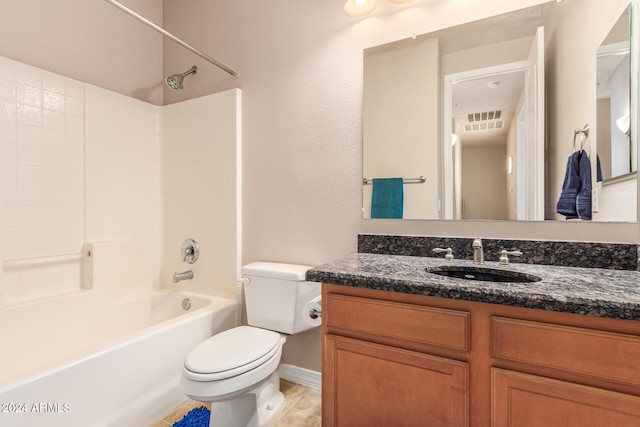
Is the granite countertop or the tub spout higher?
the granite countertop

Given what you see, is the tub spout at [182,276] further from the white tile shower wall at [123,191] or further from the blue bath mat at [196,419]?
the blue bath mat at [196,419]

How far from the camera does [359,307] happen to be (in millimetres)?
1054

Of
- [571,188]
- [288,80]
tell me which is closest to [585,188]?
[571,188]

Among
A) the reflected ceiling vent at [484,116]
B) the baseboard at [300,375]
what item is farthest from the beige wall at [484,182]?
the baseboard at [300,375]

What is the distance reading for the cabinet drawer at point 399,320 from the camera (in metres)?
0.91

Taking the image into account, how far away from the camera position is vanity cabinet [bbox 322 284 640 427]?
0.76 metres

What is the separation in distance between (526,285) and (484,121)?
85 cm

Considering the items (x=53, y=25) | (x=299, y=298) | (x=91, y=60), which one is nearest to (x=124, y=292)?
(x=299, y=298)

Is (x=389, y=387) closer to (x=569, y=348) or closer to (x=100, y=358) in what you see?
(x=569, y=348)

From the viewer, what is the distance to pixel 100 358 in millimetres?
1341

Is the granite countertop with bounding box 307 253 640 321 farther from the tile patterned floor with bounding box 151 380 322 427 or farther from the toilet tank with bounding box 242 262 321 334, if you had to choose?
the tile patterned floor with bounding box 151 380 322 427

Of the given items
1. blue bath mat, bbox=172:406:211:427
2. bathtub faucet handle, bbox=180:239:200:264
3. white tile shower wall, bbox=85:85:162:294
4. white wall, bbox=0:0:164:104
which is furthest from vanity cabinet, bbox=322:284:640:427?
white wall, bbox=0:0:164:104

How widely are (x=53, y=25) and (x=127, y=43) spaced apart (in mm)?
443

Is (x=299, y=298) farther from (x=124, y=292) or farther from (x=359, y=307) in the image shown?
(x=124, y=292)
